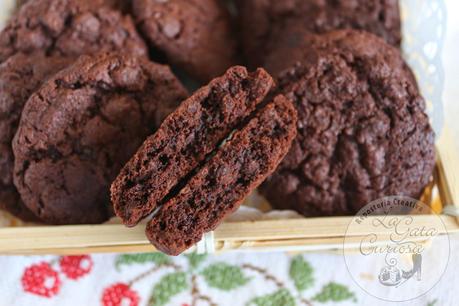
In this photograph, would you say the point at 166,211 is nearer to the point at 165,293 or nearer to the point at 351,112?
the point at 165,293

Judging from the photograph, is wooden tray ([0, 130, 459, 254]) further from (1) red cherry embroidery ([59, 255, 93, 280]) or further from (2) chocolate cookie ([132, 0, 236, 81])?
(2) chocolate cookie ([132, 0, 236, 81])

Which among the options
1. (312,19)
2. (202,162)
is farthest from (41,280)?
(312,19)

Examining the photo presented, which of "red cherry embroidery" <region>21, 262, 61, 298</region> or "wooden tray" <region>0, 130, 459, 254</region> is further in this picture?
"red cherry embroidery" <region>21, 262, 61, 298</region>

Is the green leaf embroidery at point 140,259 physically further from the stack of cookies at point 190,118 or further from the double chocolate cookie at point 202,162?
the double chocolate cookie at point 202,162

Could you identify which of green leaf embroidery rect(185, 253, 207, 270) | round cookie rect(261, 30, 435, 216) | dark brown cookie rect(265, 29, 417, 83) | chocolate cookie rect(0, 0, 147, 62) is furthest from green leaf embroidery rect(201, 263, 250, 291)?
chocolate cookie rect(0, 0, 147, 62)

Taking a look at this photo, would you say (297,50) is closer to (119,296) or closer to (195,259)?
(195,259)

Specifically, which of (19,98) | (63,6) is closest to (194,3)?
(63,6)
